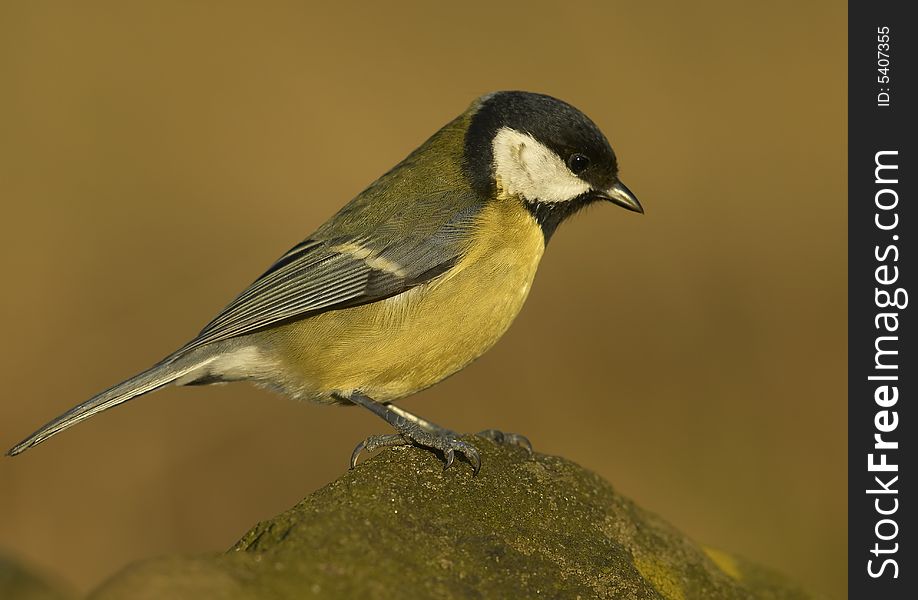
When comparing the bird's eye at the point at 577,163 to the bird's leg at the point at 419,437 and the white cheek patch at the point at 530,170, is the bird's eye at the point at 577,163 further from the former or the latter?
the bird's leg at the point at 419,437

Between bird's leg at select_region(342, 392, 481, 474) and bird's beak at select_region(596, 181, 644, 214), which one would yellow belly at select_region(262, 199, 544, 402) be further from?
bird's beak at select_region(596, 181, 644, 214)

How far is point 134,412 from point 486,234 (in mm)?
5178

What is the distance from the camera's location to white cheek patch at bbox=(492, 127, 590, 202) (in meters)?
4.99

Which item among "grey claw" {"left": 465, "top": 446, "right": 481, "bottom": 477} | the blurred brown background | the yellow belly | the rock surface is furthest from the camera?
the blurred brown background

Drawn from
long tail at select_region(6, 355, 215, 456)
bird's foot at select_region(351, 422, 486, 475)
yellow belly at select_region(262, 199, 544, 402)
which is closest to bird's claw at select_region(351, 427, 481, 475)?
bird's foot at select_region(351, 422, 486, 475)

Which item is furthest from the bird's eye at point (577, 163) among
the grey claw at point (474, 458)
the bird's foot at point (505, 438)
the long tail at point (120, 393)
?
the long tail at point (120, 393)

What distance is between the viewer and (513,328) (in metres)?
9.97

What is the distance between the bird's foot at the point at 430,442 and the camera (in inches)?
161

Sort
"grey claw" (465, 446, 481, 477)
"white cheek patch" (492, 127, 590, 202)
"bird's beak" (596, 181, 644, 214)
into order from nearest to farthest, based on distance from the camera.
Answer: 1. "grey claw" (465, 446, 481, 477)
2. "white cheek patch" (492, 127, 590, 202)
3. "bird's beak" (596, 181, 644, 214)

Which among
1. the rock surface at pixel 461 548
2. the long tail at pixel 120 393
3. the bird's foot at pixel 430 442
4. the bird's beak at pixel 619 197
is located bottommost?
the rock surface at pixel 461 548

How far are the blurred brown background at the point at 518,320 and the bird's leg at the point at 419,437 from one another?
9.49ft

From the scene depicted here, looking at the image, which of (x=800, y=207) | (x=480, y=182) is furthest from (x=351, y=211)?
(x=800, y=207)

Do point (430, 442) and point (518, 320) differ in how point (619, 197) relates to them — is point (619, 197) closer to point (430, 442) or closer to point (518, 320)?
point (430, 442)

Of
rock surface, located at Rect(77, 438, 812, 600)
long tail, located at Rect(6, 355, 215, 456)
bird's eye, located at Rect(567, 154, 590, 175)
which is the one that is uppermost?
bird's eye, located at Rect(567, 154, 590, 175)
